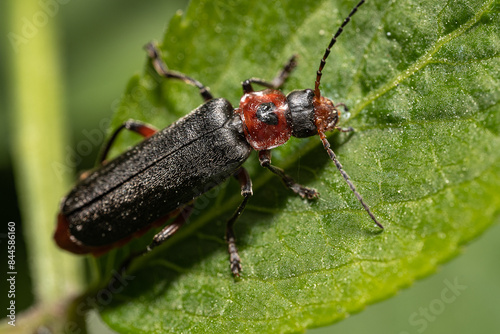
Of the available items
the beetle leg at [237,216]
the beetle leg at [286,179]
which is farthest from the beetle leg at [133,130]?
the beetle leg at [286,179]

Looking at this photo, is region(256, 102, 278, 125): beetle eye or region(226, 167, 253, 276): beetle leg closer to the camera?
region(226, 167, 253, 276): beetle leg

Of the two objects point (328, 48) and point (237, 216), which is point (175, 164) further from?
point (328, 48)

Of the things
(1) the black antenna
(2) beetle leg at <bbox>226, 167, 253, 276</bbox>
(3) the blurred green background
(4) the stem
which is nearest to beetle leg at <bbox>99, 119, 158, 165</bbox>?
(4) the stem

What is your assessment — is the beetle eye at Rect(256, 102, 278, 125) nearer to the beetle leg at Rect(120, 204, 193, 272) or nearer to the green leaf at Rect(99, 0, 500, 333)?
the green leaf at Rect(99, 0, 500, 333)


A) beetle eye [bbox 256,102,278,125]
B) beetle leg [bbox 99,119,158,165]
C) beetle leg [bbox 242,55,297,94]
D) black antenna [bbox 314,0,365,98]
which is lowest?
black antenna [bbox 314,0,365,98]

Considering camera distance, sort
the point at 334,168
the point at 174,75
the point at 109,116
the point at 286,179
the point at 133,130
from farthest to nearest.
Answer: the point at 109,116
the point at 133,130
the point at 174,75
the point at 286,179
the point at 334,168

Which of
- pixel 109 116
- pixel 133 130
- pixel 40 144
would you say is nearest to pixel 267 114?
pixel 133 130
